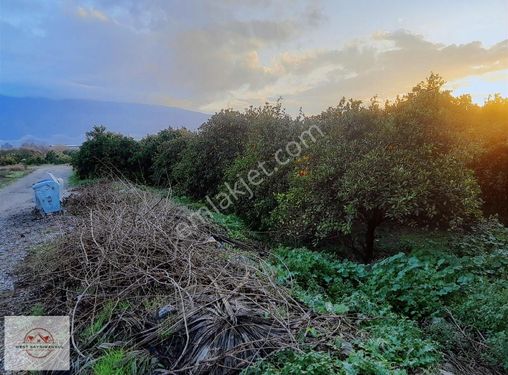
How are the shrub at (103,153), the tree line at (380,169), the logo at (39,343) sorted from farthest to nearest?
1. the shrub at (103,153)
2. the tree line at (380,169)
3. the logo at (39,343)

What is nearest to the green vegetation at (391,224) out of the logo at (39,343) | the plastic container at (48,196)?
the logo at (39,343)

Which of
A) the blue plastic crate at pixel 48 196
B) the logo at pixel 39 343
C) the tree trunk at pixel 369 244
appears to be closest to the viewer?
the logo at pixel 39 343

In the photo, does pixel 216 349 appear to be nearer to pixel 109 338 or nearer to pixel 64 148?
pixel 109 338

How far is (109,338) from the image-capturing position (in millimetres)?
3174

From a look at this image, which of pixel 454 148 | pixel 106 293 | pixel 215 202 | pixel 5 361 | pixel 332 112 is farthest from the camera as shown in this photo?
pixel 215 202

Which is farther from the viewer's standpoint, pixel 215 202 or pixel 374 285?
pixel 215 202

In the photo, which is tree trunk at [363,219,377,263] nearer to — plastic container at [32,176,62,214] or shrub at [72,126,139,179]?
plastic container at [32,176,62,214]

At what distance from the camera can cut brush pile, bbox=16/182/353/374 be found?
2795 mm

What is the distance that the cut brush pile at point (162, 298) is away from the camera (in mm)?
2795

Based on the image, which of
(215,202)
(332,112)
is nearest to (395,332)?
(332,112)

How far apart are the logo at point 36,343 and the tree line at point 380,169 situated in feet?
12.2

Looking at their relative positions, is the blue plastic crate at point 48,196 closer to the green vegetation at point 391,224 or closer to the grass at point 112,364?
the green vegetation at point 391,224

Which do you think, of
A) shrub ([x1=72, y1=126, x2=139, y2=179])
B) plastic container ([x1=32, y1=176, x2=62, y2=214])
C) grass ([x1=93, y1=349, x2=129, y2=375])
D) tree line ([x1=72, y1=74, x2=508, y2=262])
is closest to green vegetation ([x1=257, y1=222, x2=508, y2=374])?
tree line ([x1=72, y1=74, x2=508, y2=262])

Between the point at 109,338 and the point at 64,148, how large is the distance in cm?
4320
